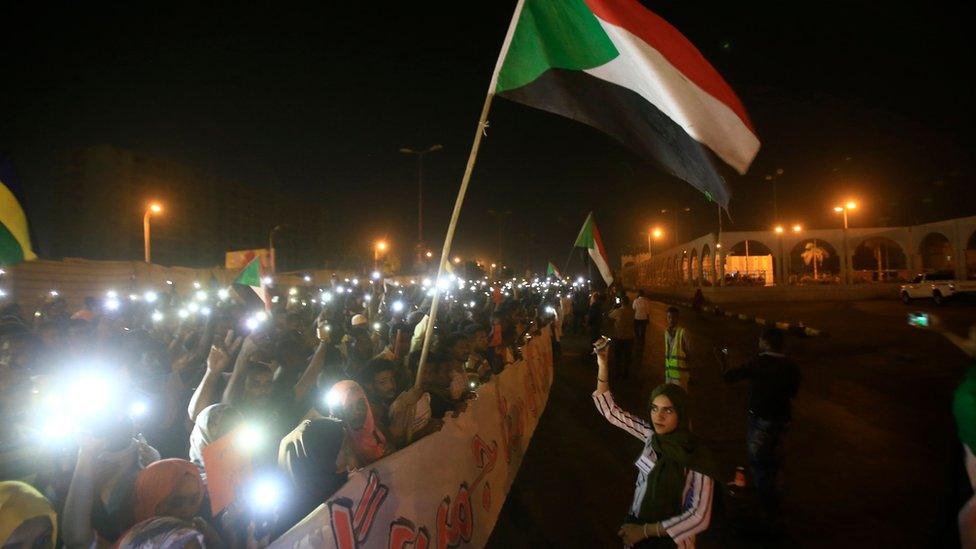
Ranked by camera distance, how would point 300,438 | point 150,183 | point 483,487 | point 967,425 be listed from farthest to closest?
1. point 150,183
2. point 483,487
3. point 967,425
4. point 300,438

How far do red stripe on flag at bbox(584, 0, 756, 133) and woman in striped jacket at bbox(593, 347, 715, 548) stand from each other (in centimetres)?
196

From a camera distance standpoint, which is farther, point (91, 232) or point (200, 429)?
point (91, 232)

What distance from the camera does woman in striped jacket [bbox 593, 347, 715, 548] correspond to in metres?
3.08

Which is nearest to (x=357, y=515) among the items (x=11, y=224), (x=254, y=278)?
(x=11, y=224)

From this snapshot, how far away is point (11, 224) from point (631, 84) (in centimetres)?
642

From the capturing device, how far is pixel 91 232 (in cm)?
5325

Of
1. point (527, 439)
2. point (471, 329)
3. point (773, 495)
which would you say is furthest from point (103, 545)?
point (471, 329)

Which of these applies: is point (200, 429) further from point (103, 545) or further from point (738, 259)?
point (738, 259)

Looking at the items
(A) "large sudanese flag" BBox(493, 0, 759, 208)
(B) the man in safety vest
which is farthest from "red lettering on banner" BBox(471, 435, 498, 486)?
(B) the man in safety vest

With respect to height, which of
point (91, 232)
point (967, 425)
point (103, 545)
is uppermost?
point (91, 232)

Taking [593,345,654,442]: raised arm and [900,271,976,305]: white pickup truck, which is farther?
[900,271,976,305]: white pickup truck

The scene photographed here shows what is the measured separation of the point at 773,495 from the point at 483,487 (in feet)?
8.20

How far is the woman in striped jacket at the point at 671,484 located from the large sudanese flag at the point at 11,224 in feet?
21.5

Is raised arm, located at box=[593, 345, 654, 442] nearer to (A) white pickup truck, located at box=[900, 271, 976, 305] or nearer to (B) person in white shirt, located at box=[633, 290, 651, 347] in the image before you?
(B) person in white shirt, located at box=[633, 290, 651, 347]
